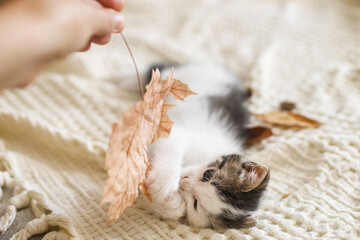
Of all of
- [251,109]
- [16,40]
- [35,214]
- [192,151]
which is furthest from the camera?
[251,109]

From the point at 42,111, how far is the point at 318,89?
1.24m

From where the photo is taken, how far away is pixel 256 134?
1.30 m

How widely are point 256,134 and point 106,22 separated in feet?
2.75

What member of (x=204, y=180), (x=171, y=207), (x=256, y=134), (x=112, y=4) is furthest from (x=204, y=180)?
(x=112, y=4)

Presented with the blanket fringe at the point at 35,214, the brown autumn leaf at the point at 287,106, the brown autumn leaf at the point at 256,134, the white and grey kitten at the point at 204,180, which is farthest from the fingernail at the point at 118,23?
the brown autumn leaf at the point at 287,106

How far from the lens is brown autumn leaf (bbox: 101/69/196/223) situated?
2.07 ft

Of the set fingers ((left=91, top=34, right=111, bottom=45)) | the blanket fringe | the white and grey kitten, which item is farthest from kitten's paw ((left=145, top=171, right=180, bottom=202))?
fingers ((left=91, top=34, right=111, bottom=45))

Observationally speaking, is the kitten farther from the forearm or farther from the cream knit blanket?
the forearm

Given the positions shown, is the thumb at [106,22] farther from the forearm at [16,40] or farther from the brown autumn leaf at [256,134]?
the brown autumn leaf at [256,134]

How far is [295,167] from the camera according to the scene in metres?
1.12

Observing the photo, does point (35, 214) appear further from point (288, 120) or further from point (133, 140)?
point (288, 120)

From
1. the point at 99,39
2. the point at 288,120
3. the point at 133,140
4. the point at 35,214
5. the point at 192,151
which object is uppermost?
the point at 99,39

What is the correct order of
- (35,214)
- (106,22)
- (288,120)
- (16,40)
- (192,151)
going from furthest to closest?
(288,120)
(192,151)
(35,214)
(106,22)
(16,40)

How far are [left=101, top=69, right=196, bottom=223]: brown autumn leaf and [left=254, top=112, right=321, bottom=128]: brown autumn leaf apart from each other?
67cm
